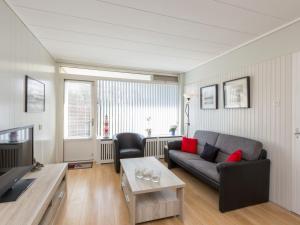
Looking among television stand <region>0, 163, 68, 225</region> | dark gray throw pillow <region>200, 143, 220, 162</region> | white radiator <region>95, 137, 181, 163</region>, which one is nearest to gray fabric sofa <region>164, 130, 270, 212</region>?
dark gray throw pillow <region>200, 143, 220, 162</region>

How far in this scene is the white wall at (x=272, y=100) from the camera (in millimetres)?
2080

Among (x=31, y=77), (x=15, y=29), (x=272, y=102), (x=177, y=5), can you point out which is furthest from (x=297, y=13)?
(x=31, y=77)

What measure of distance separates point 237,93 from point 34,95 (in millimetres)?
3304

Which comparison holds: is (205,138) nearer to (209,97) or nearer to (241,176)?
(209,97)

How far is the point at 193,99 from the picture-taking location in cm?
417

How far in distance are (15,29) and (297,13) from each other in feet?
10.9

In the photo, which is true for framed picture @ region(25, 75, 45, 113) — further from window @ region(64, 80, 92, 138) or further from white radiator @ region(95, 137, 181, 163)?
white radiator @ region(95, 137, 181, 163)

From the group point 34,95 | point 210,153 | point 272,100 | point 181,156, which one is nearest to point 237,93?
point 272,100

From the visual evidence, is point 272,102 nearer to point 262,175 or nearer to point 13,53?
point 262,175

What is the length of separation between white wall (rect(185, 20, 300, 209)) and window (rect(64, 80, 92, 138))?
3.18 meters

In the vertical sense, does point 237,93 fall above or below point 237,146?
above

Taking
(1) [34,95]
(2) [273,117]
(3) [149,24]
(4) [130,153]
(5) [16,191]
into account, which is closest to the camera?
(5) [16,191]

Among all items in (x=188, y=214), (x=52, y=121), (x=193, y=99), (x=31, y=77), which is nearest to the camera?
(x=188, y=214)

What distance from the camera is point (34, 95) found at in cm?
242
